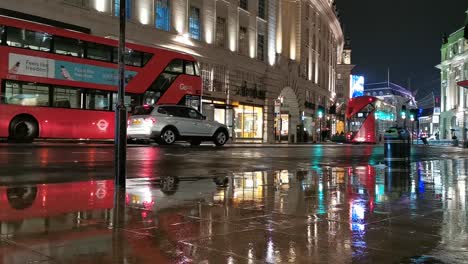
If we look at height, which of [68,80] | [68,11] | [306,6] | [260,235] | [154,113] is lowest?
[260,235]

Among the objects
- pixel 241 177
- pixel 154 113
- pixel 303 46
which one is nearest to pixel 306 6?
pixel 303 46

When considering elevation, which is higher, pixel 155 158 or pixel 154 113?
pixel 154 113

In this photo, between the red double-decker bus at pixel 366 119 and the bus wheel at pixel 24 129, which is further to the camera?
the red double-decker bus at pixel 366 119

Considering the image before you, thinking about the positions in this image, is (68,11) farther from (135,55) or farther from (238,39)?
(238,39)

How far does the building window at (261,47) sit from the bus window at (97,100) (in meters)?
25.3

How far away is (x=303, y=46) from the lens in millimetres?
57438

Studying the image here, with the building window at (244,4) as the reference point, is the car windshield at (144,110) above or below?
below

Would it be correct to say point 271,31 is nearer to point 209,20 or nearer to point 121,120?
point 209,20

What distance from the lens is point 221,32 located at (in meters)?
41.2

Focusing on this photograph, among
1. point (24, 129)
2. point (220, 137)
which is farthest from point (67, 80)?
point (220, 137)

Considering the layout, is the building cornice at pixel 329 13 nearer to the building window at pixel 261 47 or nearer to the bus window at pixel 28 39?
the building window at pixel 261 47

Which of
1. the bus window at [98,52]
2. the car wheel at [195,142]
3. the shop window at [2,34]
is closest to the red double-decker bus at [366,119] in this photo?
the car wheel at [195,142]

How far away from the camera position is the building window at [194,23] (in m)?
37.4

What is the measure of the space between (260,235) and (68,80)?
18.6 metres
